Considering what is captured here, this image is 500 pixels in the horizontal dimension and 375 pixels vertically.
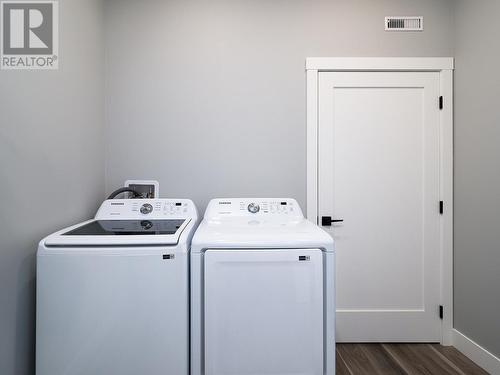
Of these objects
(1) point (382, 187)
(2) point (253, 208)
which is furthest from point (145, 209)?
(1) point (382, 187)

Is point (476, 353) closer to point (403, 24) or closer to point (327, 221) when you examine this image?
point (327, 221)

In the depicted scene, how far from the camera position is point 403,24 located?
1.95 metres

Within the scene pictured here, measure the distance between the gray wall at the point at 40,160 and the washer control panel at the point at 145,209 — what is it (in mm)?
169

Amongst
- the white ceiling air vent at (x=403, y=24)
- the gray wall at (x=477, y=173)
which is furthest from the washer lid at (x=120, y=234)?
the white ceiling air vent at (x=403, y=24)

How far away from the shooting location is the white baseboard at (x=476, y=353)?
1606 millimetres

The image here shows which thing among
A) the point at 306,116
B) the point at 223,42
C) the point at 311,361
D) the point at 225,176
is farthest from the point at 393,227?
the point at 223,42

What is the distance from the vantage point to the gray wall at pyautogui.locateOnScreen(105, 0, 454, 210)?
6.31ft

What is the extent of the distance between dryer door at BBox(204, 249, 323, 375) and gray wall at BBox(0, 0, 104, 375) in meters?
0.89

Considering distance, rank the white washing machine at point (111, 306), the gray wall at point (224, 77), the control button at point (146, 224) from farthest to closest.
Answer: the gray wall at point (224, 77) → the control button at point (146, 224) → the white washing machine at point (111, 306)

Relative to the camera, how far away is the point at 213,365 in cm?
122

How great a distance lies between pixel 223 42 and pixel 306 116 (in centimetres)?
83

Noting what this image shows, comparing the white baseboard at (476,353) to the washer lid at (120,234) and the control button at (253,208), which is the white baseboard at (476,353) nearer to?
the control button at (253,208)

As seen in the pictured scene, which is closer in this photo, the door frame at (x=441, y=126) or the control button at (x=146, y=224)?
the control button at (x=146, y=224)

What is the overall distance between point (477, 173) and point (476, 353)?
1208mm
